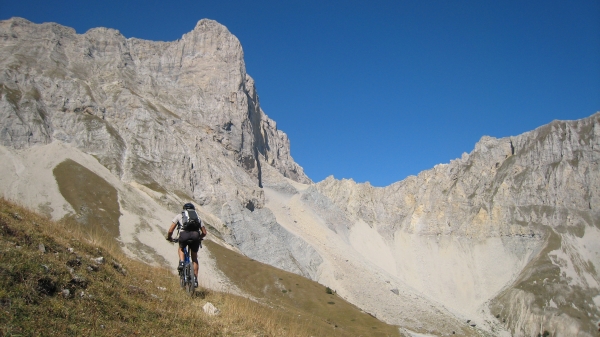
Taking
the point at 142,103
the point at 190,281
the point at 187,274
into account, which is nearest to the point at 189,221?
the point at 187,274

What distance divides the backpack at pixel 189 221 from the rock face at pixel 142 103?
100087 millimetres

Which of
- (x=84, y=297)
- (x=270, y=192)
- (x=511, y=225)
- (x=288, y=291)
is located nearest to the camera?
(x=84, y=297)

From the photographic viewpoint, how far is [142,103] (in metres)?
138

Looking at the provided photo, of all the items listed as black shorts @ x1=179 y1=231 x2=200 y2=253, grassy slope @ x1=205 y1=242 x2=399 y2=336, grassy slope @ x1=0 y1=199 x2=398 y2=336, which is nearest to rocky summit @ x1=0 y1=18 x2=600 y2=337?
grassy slope @ x1=205 y1=242 x2=399 y2=336

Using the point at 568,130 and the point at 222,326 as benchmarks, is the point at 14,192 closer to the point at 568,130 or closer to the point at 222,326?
the point at 222,326

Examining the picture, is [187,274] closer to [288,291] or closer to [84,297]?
[84,297]

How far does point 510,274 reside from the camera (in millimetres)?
135750

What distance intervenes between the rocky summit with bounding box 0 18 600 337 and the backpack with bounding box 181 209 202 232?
60.8 meters

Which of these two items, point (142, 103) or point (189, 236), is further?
point (142, 103)

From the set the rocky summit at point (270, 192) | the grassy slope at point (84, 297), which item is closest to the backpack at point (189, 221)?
the grassy slope at point (84, 297)

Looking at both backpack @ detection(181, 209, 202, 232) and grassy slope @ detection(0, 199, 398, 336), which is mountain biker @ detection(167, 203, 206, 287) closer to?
backpack @ detection(181, 209, 202, 232)

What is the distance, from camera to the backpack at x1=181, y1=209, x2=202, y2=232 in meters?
14.2

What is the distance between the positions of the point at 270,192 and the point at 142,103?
186ft

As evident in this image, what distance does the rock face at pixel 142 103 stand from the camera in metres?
115
